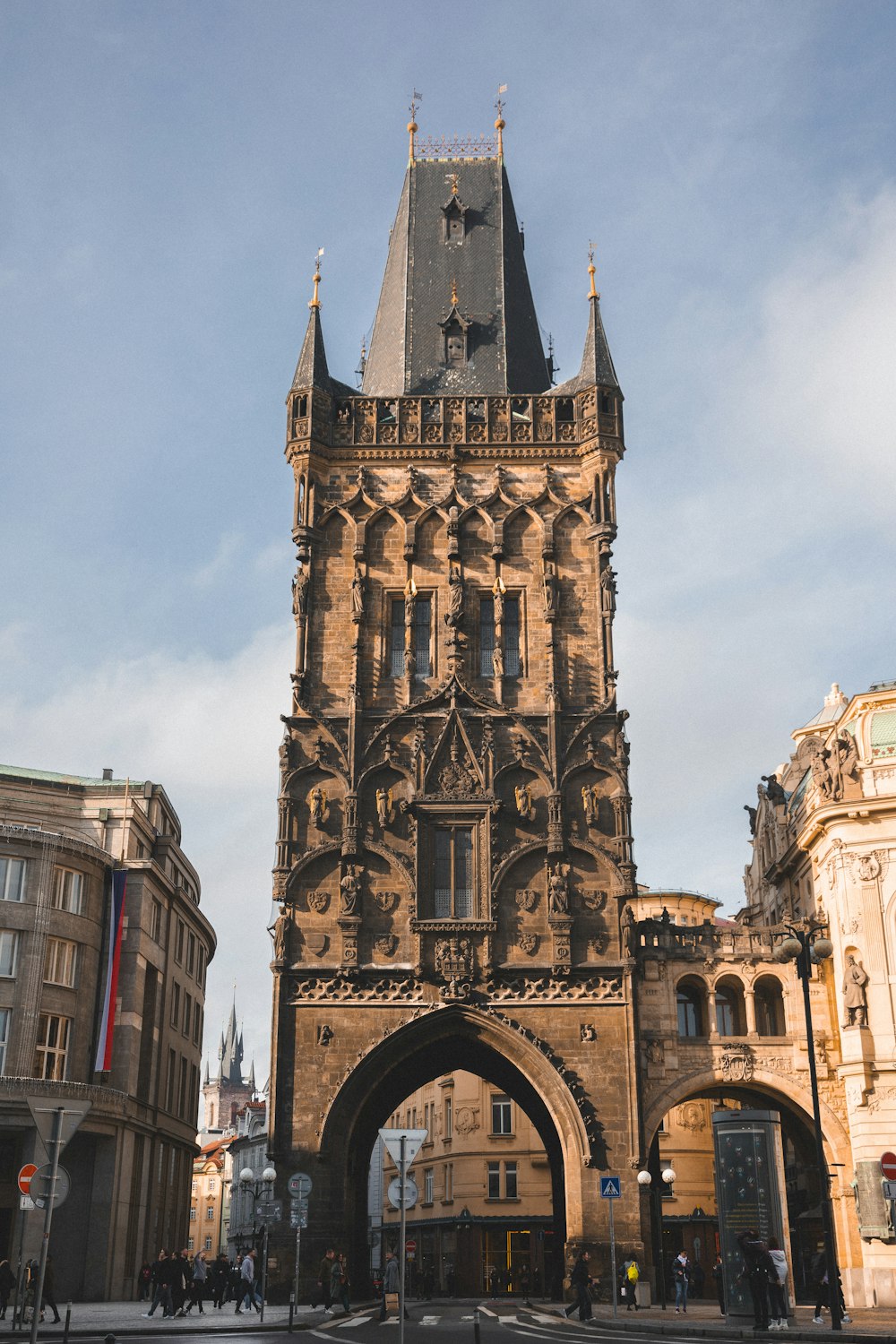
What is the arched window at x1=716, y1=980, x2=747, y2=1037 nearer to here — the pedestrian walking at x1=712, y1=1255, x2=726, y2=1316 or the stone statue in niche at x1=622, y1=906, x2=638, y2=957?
the stone statue in niche at x1=622, y1=906, x2=638, y2=957

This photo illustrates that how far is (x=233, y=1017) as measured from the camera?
199375 millimetres

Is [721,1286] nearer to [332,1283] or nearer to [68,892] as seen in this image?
[332,1283]

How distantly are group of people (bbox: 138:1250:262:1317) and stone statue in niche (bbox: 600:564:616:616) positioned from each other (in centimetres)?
1937

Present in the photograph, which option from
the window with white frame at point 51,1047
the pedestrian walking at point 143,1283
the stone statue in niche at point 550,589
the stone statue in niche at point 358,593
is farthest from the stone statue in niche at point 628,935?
the window with white frame at point 51,1047

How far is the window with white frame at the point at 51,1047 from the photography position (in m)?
38.8

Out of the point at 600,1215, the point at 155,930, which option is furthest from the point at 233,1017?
the point at 600,1215

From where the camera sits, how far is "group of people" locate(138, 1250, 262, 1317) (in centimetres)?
2877

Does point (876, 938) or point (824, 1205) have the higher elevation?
point (876, 938)

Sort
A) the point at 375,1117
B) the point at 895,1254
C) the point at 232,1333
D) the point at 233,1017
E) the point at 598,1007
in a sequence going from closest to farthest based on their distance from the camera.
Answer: the point at 232,1333
the point at 895,1254
the point at 598,1007
the point at 375,1117
the point at 233,1017

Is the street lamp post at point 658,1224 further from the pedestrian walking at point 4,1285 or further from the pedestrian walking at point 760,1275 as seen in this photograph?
the pedestrian walking at point 4,1285

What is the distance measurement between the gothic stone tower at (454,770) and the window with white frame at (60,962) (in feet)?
25.4

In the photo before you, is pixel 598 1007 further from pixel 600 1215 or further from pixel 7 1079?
pixel 7 1079

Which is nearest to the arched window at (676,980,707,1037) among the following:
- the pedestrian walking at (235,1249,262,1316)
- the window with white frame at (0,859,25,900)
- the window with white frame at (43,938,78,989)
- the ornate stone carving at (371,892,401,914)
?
the ornate stone carving at (371,892,401,914)

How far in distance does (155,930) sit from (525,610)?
54.7 ft
